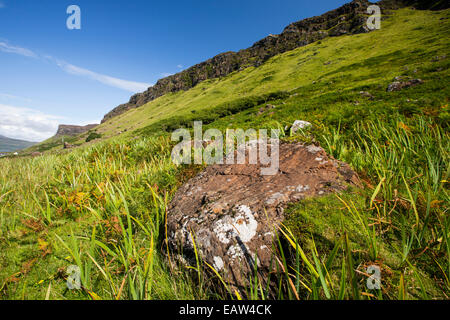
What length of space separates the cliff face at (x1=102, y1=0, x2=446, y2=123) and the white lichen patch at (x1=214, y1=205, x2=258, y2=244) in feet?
274

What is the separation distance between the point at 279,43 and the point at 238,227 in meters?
117

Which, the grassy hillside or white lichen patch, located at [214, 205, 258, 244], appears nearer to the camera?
the grassy hillside

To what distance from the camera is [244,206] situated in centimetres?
192

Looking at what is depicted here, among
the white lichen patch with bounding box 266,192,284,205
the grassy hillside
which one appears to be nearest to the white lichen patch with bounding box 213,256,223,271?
the grassy hillside

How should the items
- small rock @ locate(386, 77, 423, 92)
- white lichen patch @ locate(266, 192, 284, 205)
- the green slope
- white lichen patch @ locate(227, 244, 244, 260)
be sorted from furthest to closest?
the green slope < small rock @ locate(386, 77, 423, 92) < white lichen patch @ locate(266, 192, 284, 205) < white lichen patch @ locate(227, 244, 244, 260)

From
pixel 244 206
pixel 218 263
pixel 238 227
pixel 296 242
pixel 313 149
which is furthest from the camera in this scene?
pixel 313 149

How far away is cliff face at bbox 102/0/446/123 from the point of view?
7246 cm

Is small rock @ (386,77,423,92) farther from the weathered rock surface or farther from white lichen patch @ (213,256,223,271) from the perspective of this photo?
white lichen patch @ (213,256,223,271)

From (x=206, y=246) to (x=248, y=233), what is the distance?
44cm

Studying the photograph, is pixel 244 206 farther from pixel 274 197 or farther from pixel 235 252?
pixel 235 252

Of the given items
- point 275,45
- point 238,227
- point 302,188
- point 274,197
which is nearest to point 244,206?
point 238,227

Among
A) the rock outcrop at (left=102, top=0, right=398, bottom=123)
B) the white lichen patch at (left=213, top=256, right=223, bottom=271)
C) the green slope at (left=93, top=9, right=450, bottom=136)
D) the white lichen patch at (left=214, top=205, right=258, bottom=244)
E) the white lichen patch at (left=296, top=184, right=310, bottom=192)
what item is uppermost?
the rock outcrop at (left=102, top=0, right=398, bottom=123)
